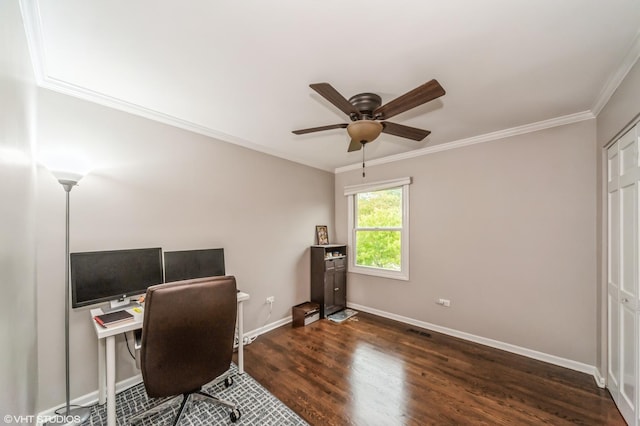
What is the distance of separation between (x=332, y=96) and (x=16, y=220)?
1.84 meters

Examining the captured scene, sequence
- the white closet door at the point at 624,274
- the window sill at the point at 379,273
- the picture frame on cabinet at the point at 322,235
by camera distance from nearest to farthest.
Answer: the white closet door at the point at 624,274 → the window sill at the point at 379,273 → the picture frame on cabinet at the point at 322,235

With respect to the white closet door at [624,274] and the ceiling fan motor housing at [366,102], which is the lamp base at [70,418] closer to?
the ceiling fan motor housing at [366,102]

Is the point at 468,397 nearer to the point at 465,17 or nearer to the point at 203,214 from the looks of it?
the point at 465,17

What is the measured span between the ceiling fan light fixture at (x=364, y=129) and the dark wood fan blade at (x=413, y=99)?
0.09 m

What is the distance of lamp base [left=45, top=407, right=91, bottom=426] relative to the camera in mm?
1810

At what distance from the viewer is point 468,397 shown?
2.10 metres

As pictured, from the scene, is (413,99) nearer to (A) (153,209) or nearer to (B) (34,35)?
(B) (34,35)

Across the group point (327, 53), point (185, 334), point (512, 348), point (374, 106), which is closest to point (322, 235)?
point (374, 106)

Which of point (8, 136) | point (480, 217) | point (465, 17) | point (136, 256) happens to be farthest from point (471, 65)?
point (136, 256)

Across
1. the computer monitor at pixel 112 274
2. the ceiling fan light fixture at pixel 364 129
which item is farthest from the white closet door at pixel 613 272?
the computer monitor at pixel 112 274

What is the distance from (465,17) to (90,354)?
3492mm

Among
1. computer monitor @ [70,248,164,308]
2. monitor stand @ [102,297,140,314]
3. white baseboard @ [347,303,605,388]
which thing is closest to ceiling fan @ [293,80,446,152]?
computer monitor @ [70,248,164,308]

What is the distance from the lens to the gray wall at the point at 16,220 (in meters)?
1.03

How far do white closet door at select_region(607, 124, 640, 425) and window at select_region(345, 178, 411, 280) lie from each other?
1981 mm
